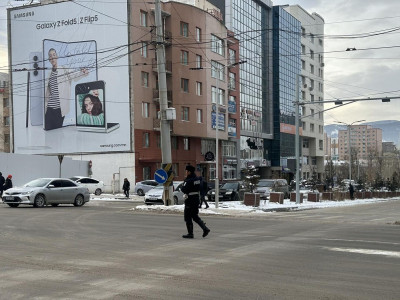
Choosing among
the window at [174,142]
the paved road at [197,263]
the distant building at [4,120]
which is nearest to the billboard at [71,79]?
the window at [174,142]

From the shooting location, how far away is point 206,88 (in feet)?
195

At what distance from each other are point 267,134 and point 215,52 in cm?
2884

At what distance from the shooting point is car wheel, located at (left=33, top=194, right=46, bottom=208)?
24.2 meters

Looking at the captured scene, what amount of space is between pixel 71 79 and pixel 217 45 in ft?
62.7

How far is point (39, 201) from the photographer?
2431 centimetres

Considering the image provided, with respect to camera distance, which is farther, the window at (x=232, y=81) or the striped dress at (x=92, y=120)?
the window at (x=232, y=81)

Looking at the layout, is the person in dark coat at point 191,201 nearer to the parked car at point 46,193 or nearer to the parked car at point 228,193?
the parked car at point 46,193

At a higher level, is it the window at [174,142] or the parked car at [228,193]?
the window at [174,142]

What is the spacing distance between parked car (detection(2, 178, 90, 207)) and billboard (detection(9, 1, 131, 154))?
24.9 meters

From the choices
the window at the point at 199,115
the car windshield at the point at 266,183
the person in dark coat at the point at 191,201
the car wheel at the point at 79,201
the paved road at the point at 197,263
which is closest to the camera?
the paved road at the point at 197,263

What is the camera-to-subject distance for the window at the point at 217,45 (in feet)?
202

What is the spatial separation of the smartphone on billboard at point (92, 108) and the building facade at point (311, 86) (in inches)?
2100

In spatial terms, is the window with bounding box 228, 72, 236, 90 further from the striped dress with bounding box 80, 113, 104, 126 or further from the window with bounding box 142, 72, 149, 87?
the striped dress with bounding box 80, 113, 104, 126

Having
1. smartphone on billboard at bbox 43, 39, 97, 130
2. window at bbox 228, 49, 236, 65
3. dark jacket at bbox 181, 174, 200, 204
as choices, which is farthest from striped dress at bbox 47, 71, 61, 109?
dark jacket at bbox 181, 174, 200, 204
